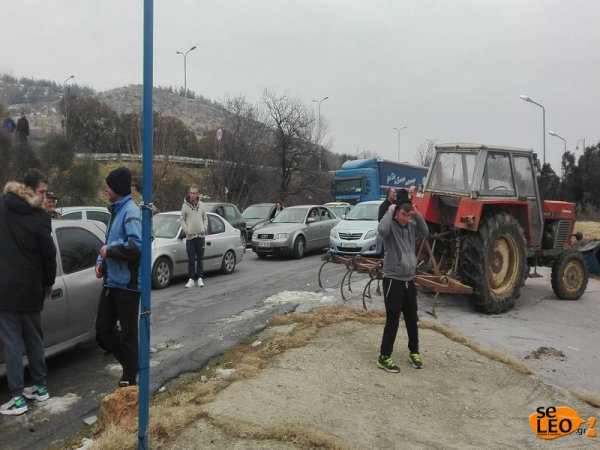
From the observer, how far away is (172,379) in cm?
492

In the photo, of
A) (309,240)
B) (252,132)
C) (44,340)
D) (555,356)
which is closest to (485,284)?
(555,356)

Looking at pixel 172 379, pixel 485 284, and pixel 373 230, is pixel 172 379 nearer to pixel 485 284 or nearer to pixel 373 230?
pixel 485 284

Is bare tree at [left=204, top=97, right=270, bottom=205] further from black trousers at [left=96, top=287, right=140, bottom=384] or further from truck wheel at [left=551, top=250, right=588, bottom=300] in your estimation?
black trousers at [left=96, top=287, right=140, bottom=384]

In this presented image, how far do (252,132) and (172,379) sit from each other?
28508 millimetres

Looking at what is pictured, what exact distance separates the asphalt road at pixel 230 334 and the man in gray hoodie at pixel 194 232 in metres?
0.34

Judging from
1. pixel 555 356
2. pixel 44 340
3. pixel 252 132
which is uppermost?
pixel 252 132

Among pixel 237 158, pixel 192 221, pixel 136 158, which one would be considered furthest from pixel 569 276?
pixel 136 158

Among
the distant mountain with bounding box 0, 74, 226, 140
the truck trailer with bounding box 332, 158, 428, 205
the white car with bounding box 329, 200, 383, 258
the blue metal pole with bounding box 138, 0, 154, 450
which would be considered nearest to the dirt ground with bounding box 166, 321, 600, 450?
the blue metal pole with bounding box 138, 0, 154, 450

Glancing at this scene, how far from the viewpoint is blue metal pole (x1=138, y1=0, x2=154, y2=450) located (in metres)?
2.91

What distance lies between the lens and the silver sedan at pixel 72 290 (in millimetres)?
4953

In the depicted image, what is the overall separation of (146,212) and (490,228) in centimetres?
649

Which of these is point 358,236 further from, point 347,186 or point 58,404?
point 347,186

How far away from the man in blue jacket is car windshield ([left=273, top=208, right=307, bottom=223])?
11.3 metres

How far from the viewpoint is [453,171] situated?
29.5ft
